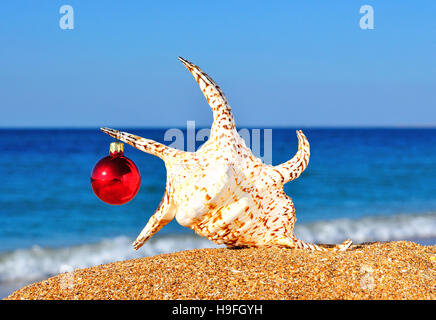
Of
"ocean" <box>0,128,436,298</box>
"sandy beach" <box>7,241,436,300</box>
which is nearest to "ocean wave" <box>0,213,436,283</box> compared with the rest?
"ocean" <box>0,128,436,298</box>

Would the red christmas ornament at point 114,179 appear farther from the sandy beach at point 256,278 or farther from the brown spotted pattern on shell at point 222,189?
the sandy beach at point 256,278

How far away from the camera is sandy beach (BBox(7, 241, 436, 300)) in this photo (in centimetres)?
314

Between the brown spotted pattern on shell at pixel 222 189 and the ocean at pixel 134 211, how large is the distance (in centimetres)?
293

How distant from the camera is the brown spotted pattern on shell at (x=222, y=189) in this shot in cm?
380

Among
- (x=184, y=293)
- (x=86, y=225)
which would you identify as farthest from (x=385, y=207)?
(x=184, y=293)

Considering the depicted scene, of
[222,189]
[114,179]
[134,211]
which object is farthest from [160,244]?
[114,179]

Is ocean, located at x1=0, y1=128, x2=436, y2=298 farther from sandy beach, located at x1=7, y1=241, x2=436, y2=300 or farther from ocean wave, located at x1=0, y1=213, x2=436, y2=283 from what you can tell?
sandy beach, located at x1=7, y1=241, x2=436, y2=300

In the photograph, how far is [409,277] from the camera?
3.38 metres

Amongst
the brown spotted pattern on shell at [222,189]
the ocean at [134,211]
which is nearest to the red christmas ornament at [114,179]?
the brown spotted pattern on shell at [222,189]

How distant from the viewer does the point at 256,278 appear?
130 inches

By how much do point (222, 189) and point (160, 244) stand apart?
4432 mm

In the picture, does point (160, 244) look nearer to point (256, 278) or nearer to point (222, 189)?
point (222, 189)
